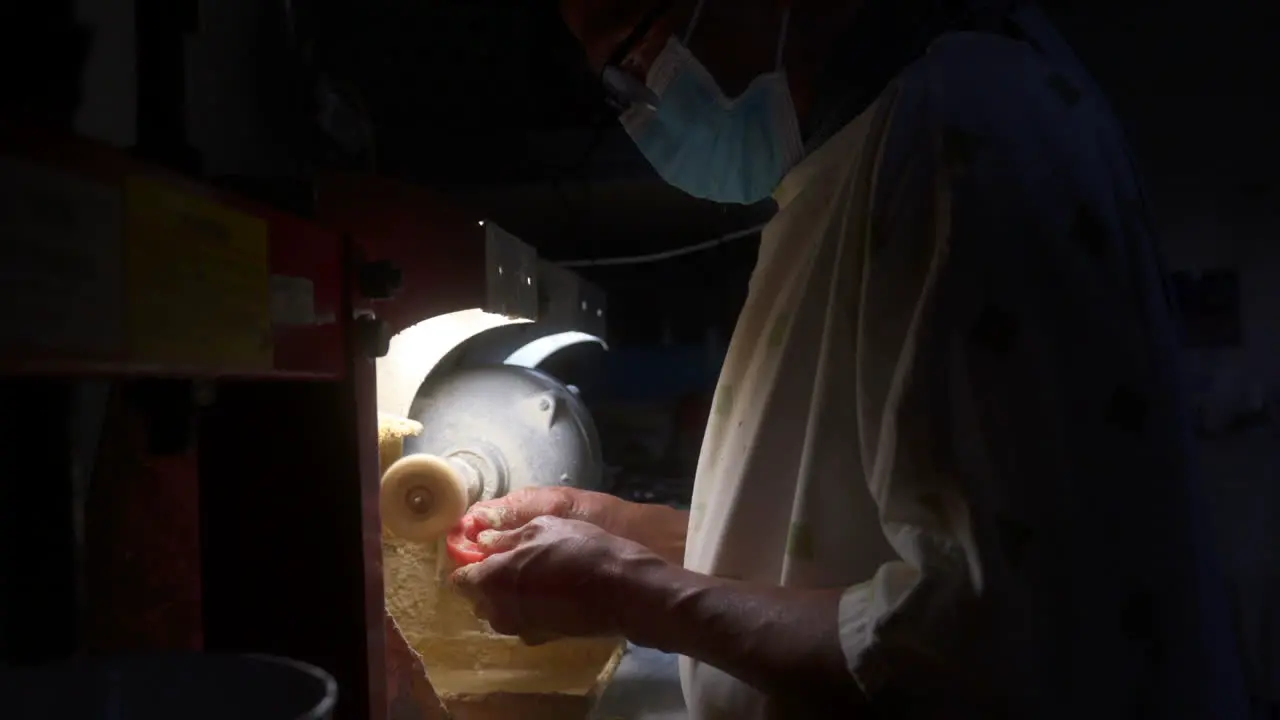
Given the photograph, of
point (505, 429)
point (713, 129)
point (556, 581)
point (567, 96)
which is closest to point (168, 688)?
point (556, 581)

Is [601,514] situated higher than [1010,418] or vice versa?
[1010,418]

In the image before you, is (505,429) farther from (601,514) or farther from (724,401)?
(724,401)

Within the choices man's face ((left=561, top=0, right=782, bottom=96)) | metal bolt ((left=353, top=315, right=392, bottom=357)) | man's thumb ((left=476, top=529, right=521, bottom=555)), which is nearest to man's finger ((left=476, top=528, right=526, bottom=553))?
man's thumb ((left=476, top=529, right=521, bottom=555))

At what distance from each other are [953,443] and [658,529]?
654mm

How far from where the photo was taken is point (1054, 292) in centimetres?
58

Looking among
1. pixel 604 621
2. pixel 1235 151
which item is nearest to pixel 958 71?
pixel 604 621

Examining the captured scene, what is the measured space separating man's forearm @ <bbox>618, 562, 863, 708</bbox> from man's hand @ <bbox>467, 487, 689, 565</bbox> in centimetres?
43

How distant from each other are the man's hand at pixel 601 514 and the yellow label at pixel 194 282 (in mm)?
670

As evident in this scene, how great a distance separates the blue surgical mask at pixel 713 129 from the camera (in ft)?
2.69

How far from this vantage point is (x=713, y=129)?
2.93 feet

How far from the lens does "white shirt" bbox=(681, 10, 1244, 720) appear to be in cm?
57

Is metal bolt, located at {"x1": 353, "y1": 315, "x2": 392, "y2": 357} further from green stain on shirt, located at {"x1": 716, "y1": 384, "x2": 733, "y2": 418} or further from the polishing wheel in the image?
the polishing wheel

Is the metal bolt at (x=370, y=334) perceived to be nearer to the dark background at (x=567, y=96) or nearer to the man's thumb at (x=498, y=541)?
the man's thumb at (x=498, y=541)

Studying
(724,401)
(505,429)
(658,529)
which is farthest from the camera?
(505,429)
